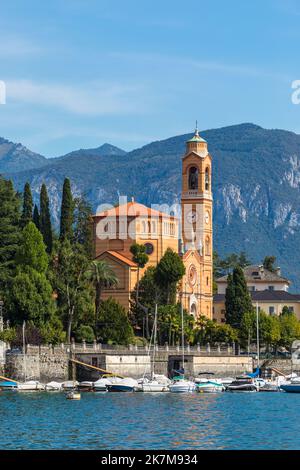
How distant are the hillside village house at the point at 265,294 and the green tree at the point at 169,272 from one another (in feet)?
101

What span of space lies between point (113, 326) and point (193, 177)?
31.6 metres

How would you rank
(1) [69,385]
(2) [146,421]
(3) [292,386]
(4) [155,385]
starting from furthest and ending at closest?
(3) [292,386]
(4) [155,385]
(1) [69,385]
(2) [146,421]

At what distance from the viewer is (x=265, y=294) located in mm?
167125

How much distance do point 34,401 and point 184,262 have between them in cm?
4965

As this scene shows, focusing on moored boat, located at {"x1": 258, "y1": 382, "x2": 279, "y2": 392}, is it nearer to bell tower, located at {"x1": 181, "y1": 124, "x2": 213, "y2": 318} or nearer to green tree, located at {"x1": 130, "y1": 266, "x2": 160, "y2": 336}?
green tree, located at {"x1": 130, "y1": 266, "x2": 160, "y2": 336}

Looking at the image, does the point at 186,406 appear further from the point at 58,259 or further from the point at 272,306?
the point at 272,306

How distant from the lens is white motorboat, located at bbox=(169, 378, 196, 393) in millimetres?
98500

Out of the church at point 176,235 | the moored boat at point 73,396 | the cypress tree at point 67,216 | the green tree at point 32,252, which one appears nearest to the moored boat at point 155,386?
the moored boat at point 73,396

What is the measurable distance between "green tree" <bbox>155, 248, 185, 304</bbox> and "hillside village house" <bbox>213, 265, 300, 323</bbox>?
30649mm

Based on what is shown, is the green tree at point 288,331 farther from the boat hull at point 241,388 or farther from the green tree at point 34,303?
the green tree at point 34,303

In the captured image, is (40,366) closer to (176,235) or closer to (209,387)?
(209,387)

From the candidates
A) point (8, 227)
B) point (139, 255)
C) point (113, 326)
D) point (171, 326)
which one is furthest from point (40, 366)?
point (139, 255)

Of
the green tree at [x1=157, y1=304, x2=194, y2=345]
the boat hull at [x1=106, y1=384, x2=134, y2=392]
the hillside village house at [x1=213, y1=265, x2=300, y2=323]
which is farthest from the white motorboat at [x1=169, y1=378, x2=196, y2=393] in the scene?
the hillside village house at [x1=213, y1=265, x2=300, y2=323]
